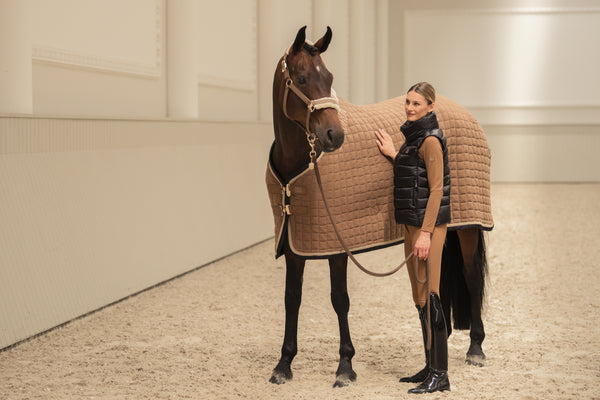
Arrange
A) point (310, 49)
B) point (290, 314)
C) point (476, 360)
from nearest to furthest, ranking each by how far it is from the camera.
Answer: point (310, 49), point (290, 314), point (476, 360)

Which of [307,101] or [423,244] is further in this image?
[423,244]

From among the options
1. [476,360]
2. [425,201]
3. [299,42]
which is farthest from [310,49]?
[476,360]

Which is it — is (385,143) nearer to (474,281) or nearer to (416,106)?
(416,106)

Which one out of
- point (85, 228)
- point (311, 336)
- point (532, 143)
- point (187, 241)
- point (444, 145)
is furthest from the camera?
point (532, 143)

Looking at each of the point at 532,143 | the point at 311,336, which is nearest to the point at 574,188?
the point at 532,143

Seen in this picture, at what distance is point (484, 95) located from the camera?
16312mm

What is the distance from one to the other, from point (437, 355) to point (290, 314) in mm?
669

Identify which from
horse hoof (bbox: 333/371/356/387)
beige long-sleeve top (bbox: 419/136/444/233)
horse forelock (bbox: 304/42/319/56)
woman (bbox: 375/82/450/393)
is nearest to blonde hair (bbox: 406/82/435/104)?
woman (bbox: 375/82/450/393)

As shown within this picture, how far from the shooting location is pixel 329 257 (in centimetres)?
342

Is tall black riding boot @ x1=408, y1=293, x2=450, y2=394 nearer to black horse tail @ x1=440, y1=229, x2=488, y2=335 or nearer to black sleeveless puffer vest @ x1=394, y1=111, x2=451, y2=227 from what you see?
black sleeveless puffer vest @ x1=394, y1=111, x2=451, y2=227

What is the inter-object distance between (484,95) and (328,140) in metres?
14.0

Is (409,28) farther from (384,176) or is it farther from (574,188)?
(384,176)

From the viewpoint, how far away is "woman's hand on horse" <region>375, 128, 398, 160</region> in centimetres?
350

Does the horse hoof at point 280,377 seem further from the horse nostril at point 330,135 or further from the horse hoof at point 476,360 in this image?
the horse nostril at point 330,135
